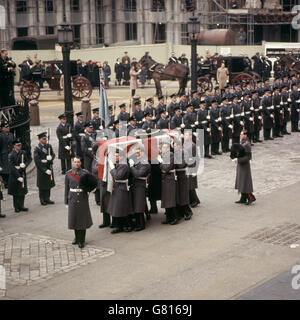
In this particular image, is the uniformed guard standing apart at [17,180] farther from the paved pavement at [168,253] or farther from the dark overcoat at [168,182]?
the dark overcoat at [168,182]

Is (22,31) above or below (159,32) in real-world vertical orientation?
above

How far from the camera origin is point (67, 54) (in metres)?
17.8

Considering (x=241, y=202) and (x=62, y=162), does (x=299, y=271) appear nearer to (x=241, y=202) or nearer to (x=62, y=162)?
(x=241, y=202)

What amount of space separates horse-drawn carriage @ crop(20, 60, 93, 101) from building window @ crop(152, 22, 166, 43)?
733 inches

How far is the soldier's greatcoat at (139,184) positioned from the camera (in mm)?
12352

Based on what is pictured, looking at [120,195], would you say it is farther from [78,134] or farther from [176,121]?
[176,121]

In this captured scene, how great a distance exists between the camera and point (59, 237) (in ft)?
39.3

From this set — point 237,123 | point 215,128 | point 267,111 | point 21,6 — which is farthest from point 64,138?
point 21,6

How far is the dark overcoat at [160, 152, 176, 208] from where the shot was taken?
497 inches

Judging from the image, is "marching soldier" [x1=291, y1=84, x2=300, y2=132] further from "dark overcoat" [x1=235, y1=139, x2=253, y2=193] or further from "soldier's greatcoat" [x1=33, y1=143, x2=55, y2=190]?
"soldier's greatcoat" [x1=33, y1=143, x2=55, y2=190]

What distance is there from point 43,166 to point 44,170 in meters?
0.14

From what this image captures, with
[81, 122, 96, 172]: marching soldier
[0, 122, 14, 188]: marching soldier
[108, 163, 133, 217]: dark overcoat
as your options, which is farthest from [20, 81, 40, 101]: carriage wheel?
[108, 163, 133, 217]: dark overcoat

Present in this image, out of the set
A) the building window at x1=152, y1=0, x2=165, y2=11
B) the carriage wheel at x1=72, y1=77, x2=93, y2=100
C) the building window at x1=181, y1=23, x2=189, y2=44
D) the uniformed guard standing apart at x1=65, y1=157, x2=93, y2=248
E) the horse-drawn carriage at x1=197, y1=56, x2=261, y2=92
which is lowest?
the uniformed guard standing apart at x1=65, y1=157, x2=93, y2=248
